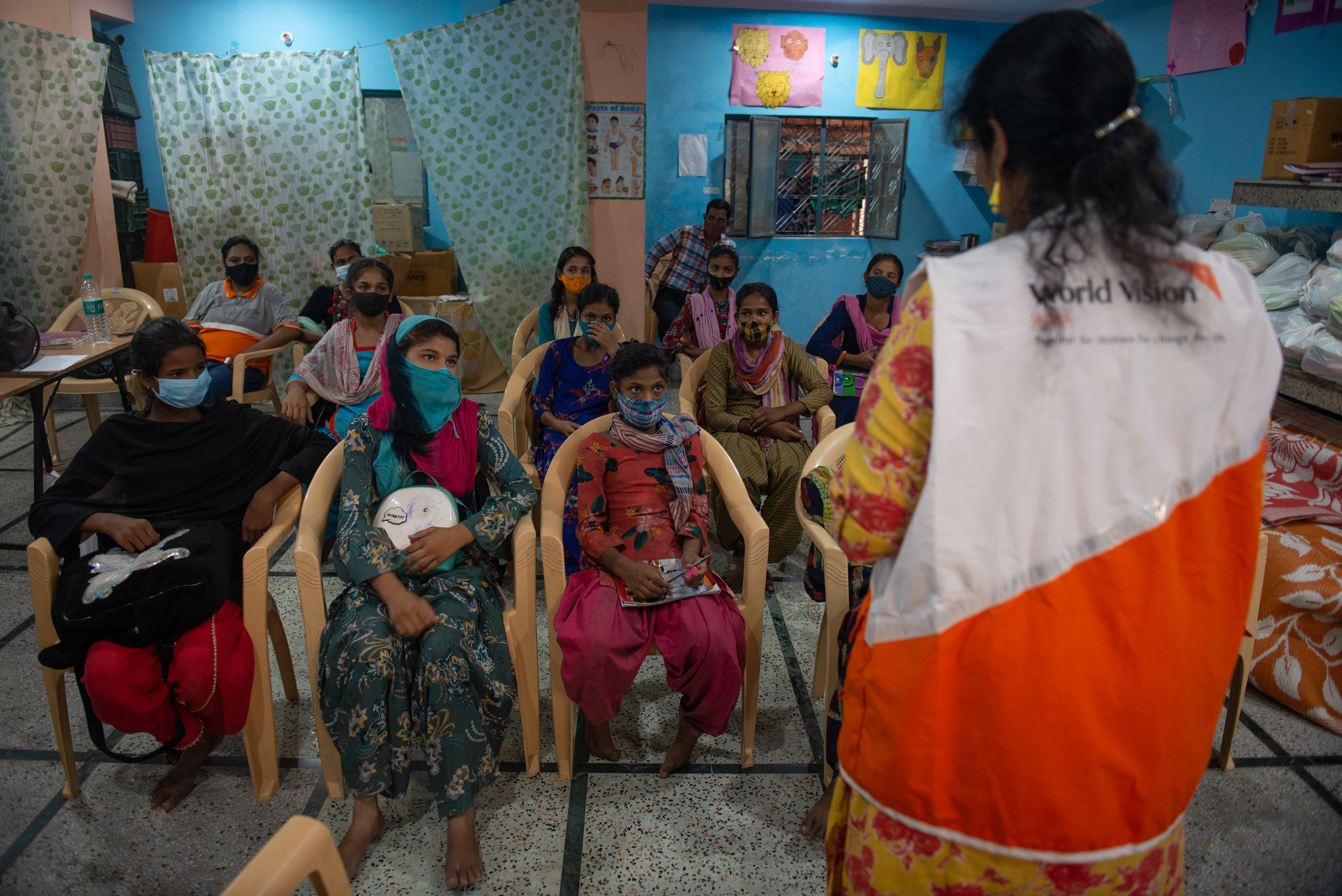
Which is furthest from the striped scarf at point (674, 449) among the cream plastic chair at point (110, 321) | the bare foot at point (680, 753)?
the cream plastic chair at point (110, 321)

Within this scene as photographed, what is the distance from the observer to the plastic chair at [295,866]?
0.87m

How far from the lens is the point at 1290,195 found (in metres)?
2.92

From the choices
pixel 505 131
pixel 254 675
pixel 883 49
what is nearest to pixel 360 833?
pixel 254 675

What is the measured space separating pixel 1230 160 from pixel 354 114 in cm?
567

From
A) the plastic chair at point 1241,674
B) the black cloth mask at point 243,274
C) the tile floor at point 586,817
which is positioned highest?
→ the black cloth mask at point 243,274

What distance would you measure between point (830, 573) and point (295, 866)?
1391mm

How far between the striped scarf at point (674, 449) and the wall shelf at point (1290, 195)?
235cm

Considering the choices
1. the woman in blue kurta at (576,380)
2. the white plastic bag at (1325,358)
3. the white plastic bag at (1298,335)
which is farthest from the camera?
the woman in blue kurta at (576,380)

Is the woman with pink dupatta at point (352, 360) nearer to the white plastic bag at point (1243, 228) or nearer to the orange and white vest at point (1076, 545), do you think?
the orange and white vest at point (1076, 545)

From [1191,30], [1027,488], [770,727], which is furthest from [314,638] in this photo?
[1191,30]

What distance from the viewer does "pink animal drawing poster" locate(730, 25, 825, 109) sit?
Answer: 656 cm

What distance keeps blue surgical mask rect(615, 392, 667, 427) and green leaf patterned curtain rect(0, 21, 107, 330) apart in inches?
176

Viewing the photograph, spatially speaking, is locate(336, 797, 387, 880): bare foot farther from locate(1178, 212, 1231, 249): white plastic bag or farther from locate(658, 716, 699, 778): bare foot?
locate(1178, 212, 1231, 249): white plastic bag

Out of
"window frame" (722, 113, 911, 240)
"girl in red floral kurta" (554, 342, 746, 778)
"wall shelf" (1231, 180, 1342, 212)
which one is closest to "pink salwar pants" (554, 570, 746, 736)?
"girl in red floral kurta" (554, 342, 746, 778)
